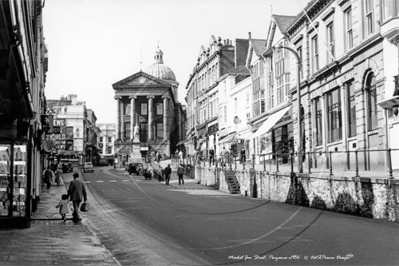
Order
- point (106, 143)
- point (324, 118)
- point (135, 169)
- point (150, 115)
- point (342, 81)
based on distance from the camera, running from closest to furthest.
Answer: point (342, 81)
point (324, 118)
point (135, 169)
point (150, 115)
point (106, 143)

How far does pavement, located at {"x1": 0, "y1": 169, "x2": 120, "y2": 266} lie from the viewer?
10922 millimetres

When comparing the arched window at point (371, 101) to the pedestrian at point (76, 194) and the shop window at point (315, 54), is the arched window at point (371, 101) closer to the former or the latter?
the shop window at point (315, 54)

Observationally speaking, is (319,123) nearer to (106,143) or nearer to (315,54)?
(315,54)

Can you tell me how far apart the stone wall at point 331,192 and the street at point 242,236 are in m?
0.66

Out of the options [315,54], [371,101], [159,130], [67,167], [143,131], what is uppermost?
[159,130]

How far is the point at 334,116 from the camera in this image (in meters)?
32.8

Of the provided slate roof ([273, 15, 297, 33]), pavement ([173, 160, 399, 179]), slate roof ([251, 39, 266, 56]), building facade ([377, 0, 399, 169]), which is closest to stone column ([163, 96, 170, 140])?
slate roof ([251, 39, 266, 56])

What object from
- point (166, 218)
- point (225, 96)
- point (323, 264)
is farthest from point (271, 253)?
point (225, 96)

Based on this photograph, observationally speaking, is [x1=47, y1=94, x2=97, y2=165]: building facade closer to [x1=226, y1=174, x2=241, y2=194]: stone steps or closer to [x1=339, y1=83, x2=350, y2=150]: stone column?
[x1=226, y1=174, x2=241, y2=194]: stone steps

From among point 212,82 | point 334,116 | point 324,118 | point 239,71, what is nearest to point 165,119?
point 212,82

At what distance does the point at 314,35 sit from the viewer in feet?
117

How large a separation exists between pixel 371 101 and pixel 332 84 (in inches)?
210

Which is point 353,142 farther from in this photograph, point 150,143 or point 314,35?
point 150,143

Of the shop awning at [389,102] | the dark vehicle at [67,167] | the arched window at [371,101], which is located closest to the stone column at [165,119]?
the dark vehicle at [67,167]
